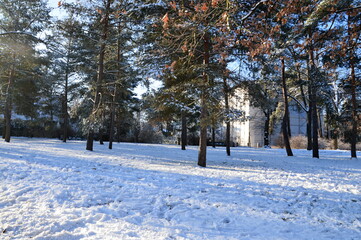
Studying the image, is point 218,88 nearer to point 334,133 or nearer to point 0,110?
point 334,133

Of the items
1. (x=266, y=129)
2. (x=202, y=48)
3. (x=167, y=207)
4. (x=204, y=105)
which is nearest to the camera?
(x=167, y=207)

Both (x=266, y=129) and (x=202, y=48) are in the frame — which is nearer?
(x=202, y=48)

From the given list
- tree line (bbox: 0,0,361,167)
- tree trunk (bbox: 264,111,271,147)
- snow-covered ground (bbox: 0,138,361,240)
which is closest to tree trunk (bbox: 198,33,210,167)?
tree line (bbox: 0,0,361,167)

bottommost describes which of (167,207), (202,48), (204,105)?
(167,207)

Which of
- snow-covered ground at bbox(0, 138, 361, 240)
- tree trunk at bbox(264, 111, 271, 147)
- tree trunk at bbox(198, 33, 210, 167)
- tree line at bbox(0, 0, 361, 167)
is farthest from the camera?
tree trunk at bbox(264, 111, 271, 147)

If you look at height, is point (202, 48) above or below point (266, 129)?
above

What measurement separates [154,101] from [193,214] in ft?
20.7

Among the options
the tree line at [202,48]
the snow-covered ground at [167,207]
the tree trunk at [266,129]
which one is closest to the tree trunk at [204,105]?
the tree line at [202,48]

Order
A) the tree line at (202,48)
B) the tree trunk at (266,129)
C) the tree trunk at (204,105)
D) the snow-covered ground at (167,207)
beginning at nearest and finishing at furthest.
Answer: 1. the snow-covered ground at (167,207)
2. the tree line at (202,48)
3. the tree trunk at (204,105)
4. the tree trunk at (266,129)

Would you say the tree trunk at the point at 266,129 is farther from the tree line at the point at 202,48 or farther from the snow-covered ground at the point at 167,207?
the snow-covered ground at the point at 167,207

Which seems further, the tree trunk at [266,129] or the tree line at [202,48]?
the tree trunk at [266,129]

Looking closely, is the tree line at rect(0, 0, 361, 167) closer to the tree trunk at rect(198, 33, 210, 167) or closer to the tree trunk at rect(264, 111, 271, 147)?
the tree trunk at rect(198, 33, 210, 167)

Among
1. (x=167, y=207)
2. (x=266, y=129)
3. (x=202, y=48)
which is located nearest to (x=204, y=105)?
(x=202, y=48)

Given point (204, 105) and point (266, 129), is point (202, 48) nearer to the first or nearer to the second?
point (204, 105)
